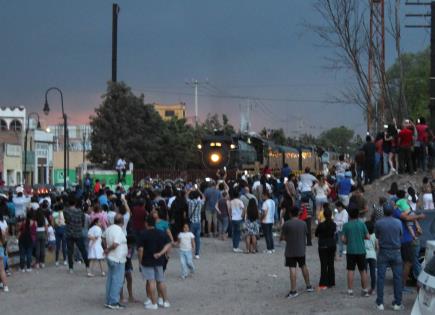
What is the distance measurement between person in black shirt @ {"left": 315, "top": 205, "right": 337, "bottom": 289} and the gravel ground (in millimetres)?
339

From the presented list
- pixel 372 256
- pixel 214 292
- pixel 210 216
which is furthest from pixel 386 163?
pixel 372 256

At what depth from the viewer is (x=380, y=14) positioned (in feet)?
100

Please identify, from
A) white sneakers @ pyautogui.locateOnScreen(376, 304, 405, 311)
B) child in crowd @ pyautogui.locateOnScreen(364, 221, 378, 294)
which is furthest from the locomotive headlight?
white sneakers @ pyautogui.locateOnScreen(376, 304, 405, 311)

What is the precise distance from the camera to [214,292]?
17906 mm

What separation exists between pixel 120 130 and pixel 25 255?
135ft

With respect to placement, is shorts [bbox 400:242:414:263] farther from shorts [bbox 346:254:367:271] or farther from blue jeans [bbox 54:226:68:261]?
blue jeans [bbox 54:226:68:261]

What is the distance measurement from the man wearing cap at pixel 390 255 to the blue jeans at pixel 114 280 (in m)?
4.66

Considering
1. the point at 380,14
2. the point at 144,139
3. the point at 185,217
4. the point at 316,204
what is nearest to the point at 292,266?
the point at 185,217

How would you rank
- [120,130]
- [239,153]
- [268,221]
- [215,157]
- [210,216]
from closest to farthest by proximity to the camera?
[268,221] → [210,216] → [239,153] → [215,157] → [120,130]

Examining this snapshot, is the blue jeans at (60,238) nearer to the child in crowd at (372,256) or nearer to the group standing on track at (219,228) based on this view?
the group standing on track at (219,228)

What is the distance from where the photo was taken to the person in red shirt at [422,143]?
91.9ft

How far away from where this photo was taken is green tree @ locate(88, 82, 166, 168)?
6253cm

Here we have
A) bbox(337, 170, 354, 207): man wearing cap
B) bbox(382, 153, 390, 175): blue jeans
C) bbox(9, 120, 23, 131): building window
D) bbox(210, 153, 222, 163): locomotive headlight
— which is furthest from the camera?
bbox(9, 120, 23, 131): building window

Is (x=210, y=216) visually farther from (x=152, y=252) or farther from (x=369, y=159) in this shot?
(x=152, y=252)
